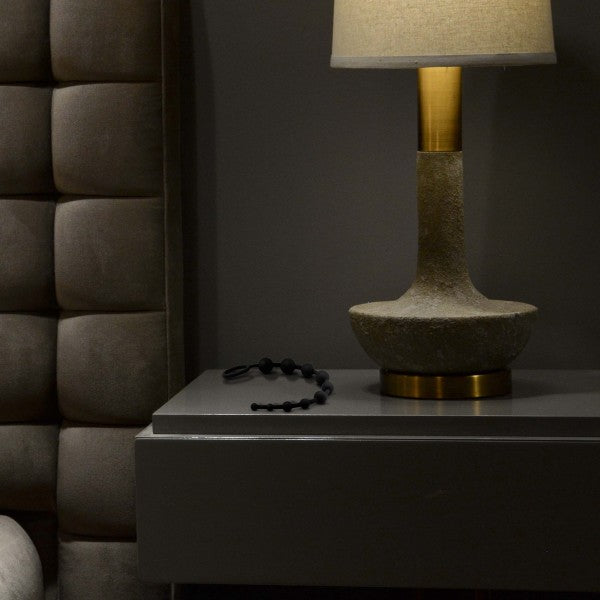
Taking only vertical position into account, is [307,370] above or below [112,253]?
below

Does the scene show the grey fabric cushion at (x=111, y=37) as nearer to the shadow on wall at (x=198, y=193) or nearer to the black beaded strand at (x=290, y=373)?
the shadow on wall at (x=198, y=193)

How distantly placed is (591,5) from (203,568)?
38.7 inches

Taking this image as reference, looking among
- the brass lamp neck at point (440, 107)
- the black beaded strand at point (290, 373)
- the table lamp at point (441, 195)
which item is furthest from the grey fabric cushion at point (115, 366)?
the brass lamp neck at point (440, 107)

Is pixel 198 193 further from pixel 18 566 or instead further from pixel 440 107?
pixel 18 566

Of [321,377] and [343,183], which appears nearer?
[321,377]

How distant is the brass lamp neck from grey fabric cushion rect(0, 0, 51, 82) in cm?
57

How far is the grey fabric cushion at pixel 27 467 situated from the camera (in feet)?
5.29

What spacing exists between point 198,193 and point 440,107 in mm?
454

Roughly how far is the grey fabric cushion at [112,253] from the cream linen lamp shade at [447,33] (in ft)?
1.42

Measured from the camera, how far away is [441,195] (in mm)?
1403

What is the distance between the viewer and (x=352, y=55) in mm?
1349

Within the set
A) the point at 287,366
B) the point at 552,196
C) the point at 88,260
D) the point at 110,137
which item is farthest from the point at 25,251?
the point at 552,196

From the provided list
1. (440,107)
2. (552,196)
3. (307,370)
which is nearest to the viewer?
(440,107)

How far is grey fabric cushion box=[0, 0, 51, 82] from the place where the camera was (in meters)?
1.57
